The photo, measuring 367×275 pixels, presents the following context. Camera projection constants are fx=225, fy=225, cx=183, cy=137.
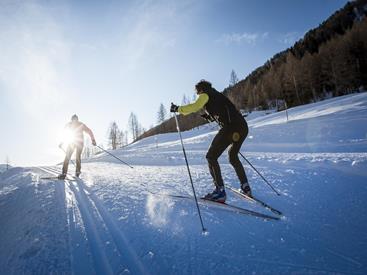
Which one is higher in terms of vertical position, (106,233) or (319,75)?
(319,75)

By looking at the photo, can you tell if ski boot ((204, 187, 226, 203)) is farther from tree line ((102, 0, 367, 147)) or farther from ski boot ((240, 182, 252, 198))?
tree line ((102, 0, 367, 147))

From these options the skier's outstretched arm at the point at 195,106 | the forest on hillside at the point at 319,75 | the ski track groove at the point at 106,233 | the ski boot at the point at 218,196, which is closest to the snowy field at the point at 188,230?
the ski track groove at the point at 106,233

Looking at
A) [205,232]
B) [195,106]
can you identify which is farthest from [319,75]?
[205,232]

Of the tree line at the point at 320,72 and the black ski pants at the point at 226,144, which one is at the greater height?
the tree line at the point at 320,72

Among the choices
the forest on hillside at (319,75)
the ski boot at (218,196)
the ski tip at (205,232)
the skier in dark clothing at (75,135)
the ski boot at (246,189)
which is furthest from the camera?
the forest on hillside at (319,75)

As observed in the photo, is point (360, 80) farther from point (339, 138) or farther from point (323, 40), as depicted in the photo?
point (339, 138)

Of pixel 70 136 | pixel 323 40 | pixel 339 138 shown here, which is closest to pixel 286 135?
pixel 339 138

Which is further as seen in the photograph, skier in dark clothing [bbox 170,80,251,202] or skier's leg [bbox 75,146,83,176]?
skier's leg [bbox 75,146,83,176]

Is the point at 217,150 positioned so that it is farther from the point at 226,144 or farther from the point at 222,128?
the point at 222,128

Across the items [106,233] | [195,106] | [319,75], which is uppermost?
[319,75]

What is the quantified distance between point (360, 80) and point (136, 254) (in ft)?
180

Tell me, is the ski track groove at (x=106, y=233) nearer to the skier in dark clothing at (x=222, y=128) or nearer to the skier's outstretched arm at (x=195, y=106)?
the skier in dark clothing at (x=222, y=128)

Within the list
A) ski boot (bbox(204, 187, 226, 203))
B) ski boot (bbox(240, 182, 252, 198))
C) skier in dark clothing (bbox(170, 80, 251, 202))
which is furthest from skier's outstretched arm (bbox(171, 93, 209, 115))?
ski boot (bbox(240, 182, 252, 198))

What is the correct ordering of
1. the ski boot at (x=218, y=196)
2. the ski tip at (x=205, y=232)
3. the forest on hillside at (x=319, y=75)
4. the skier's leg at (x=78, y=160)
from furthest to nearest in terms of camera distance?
the forest on hillside at (x=319, y=75), the skier's leg at (x=78, y=160), the ski boot at (x=218, y=196), the ski tip at (x=205, y=232)
